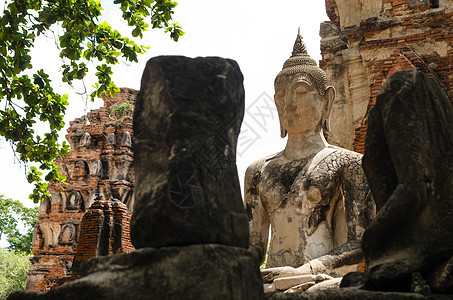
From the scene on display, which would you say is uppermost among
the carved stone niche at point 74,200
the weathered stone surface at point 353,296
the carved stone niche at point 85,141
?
the carved stone niche at point 85,141

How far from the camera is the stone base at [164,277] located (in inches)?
74.4

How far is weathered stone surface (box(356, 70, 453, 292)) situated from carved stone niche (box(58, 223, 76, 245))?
1727 centimetres

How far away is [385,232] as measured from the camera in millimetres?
2453

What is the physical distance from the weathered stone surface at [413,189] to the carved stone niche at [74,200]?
17.8m

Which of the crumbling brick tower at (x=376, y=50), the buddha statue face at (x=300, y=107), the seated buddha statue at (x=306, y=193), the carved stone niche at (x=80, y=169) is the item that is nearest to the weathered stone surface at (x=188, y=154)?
the seated buddha statue at (x=306, y=193)

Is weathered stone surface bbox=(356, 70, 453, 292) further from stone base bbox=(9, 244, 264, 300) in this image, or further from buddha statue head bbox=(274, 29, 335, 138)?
buddha statue head bbox=(274, 29, 335, 138)

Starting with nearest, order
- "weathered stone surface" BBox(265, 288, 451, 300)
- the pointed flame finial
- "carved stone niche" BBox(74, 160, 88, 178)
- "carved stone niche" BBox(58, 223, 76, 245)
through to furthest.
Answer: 1. "weathered stone surface" BBox(265, 288, 451, 300)
2. the pointed flame finial
3. "carved stone niche" BBox(58, 223, 76, 245)
4. "carved stone niche" BBox(74, 160, 88, 178)

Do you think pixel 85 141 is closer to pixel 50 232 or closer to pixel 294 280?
pixel 50 232

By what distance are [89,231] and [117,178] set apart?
7182mm

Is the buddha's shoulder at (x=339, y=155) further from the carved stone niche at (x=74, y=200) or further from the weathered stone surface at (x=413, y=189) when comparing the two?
the carved stone niche at (x=74, y=200)

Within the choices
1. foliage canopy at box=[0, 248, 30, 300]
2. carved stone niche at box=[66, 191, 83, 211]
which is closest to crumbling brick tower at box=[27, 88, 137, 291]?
carved stone niche at box=[66, 191, 83, 211]

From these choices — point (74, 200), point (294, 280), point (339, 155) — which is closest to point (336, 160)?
point (339, 155)

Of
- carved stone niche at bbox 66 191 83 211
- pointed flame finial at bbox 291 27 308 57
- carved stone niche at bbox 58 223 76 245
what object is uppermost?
carved stone niche at bbox 66 191 83 211

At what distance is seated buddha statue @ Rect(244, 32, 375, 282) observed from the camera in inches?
153
